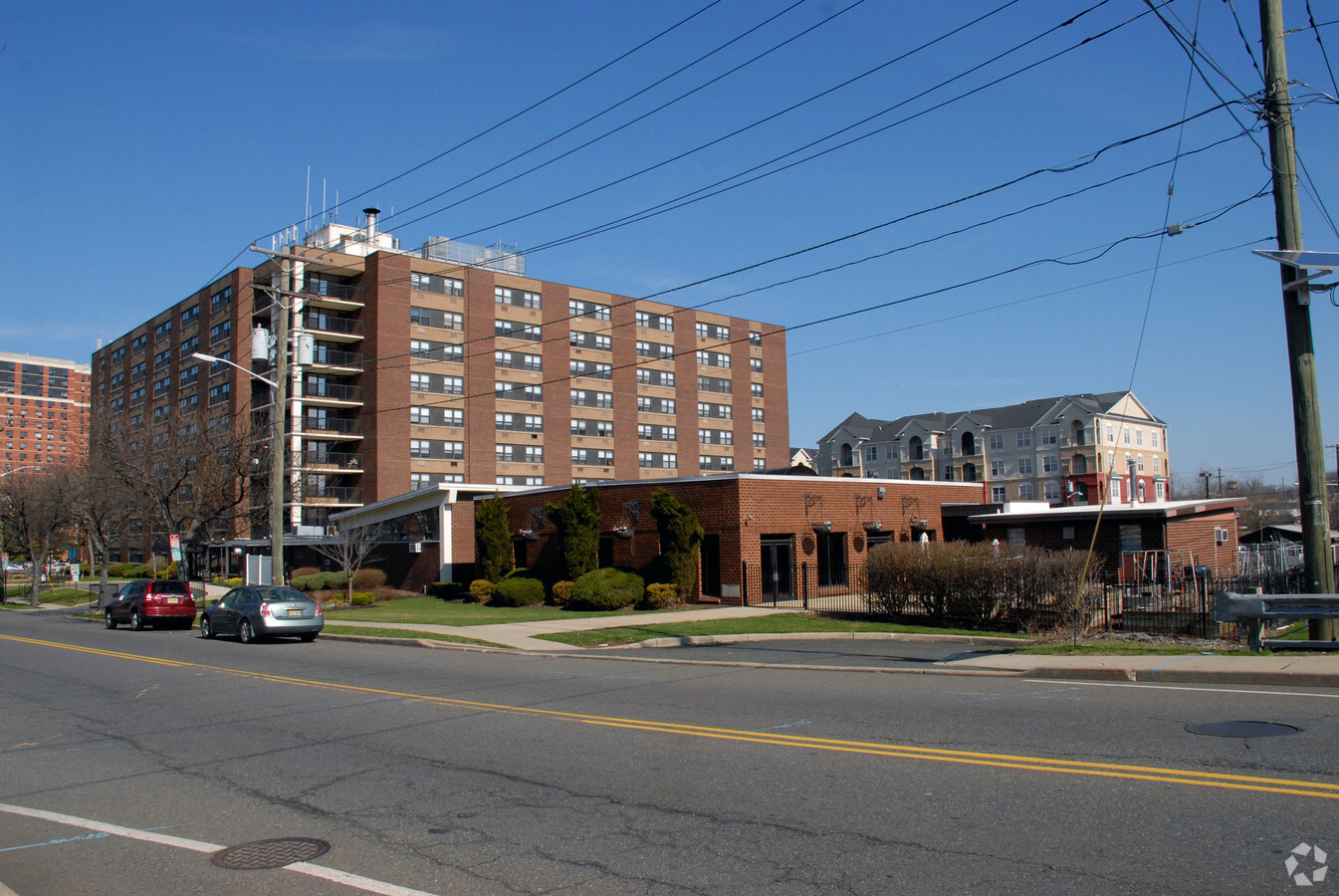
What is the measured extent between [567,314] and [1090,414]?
53.4 meters

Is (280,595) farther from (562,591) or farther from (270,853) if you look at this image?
(270,853)

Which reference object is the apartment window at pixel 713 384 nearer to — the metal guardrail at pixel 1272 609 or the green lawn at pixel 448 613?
the green lawn at pixel 448 613

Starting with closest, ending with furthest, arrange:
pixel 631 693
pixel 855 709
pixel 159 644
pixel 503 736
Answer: pixel 503 736 → pixel 855 709 → pixel 631 693 → pixel 159 644

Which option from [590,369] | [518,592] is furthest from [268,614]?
[590,369]

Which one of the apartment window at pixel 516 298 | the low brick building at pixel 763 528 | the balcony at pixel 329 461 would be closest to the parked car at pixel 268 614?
the low brick building at pixel 763 528

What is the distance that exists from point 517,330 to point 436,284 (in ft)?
22.3

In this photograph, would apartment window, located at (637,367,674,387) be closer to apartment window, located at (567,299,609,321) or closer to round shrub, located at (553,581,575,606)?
apartment window, located at (567,299,609,321)

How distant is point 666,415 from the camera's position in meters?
79.9

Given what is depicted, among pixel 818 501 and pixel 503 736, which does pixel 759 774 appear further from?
pixel 818 501

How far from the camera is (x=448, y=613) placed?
3098 cm

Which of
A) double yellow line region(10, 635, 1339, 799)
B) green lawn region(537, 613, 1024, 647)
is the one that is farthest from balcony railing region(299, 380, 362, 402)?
double yellow line region(10, 635, 1339, 799)

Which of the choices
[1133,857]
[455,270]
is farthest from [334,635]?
[455,270]

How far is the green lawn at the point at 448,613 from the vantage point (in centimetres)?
2756

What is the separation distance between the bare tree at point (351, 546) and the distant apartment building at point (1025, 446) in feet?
183
